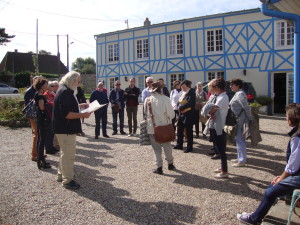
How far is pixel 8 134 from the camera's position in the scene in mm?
10023

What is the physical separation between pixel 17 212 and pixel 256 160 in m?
4.80

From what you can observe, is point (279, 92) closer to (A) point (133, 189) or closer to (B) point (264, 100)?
(B) point (264, 100)

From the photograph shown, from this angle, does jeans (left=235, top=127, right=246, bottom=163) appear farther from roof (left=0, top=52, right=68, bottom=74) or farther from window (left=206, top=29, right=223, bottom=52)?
roof (left=0, top=52, right=68, bottom=74)

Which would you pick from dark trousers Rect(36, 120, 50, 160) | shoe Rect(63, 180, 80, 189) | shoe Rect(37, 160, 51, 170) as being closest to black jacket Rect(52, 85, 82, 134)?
shoe Rect(63, 180, 80, 189)

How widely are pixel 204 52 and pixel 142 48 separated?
4.98 meters

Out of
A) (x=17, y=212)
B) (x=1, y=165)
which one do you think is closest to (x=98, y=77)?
(x=1, y=165)

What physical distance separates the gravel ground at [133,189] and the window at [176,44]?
13.7 metres

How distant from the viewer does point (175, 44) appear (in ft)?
65.9

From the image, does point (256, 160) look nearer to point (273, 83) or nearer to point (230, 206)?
point (230, 206)

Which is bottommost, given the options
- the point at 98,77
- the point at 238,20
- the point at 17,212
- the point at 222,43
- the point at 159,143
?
the point at 17,212

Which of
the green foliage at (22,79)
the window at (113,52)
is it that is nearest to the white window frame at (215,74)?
the window at (113,52)

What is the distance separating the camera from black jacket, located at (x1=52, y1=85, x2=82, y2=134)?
447cm

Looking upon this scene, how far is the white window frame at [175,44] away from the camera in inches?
786

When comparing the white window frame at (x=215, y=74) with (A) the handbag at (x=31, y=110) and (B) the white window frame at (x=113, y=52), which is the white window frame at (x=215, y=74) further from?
(A) the handbag at (x=31, y=110)
